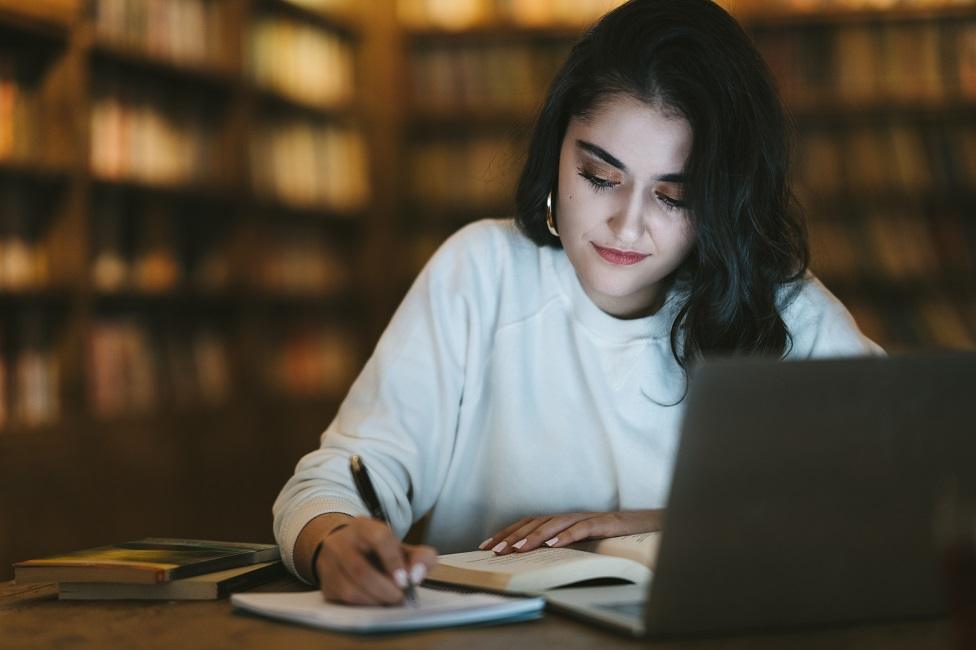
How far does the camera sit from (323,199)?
14.8ft

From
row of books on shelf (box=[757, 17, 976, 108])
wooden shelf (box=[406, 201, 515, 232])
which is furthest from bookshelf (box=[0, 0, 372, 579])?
row of books on shelf (box=[757, 17, 976, 108])

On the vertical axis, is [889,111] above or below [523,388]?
above

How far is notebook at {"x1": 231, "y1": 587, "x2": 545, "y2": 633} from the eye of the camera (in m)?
0.94

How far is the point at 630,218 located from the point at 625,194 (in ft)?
0.11

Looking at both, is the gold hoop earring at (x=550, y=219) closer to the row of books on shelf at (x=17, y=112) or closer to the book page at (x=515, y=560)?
the book page at (x=515, y=560)

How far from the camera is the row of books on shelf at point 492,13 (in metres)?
4.48

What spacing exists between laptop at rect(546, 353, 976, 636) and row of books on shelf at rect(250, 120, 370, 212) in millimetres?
3309

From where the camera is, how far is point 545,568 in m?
1.08

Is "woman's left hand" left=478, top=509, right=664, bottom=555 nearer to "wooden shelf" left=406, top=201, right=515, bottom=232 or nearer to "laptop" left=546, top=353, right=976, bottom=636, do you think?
"laptop" left=546, top=353, right=976, bottom=636

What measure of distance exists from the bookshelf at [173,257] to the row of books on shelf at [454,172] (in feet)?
0.66

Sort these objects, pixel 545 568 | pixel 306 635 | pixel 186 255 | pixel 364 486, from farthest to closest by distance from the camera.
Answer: pixel 186 255
pixel 364 486
pixel 545 568
pixel 306 635

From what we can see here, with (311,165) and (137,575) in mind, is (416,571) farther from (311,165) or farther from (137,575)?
(311,165)

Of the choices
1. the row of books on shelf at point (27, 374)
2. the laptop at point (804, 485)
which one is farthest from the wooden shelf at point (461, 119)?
the laptop at point (804, 485)

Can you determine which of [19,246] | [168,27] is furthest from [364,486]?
[168,27]
